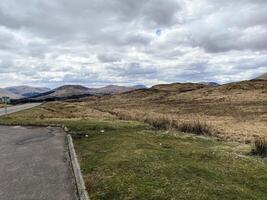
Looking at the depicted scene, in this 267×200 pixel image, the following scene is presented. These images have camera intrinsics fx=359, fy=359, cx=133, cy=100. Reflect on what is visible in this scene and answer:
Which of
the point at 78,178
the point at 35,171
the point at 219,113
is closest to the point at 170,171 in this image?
the point at 78,178

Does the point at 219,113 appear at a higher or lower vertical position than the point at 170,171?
lower

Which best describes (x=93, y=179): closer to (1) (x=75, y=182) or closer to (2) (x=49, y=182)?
(1) (x=75, y=182)

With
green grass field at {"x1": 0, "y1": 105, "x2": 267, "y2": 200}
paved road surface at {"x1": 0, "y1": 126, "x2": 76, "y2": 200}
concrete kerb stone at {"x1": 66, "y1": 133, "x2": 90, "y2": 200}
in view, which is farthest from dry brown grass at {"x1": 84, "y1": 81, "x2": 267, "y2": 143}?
concrete kerb stone at {"x1": 66, "y1": 133, "x2": 90, "y2": 200}

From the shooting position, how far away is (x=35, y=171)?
12.8 meters

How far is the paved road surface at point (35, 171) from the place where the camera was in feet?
32.9

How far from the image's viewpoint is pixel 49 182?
11.2 metres

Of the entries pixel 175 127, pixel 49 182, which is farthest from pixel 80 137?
pixel 49 182

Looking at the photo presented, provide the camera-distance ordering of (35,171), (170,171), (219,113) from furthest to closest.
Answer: (219,113)
(35,171)
(170,171)

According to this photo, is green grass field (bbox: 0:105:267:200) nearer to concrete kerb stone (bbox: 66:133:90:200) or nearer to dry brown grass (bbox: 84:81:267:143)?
concrete kerb stone (bbox: 66:133:90:200)

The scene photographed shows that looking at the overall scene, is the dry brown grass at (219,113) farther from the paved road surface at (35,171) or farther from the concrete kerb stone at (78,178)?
the concrete kerb stone at (78,178)

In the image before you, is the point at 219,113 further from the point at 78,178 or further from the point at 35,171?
the point at 78,178

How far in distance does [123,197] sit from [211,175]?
3.61 m

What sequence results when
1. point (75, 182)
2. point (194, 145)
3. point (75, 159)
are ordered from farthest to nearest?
point (194, 145) < point (75, 159) < point (75, 182)

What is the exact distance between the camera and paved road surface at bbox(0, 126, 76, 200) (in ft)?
32.9
